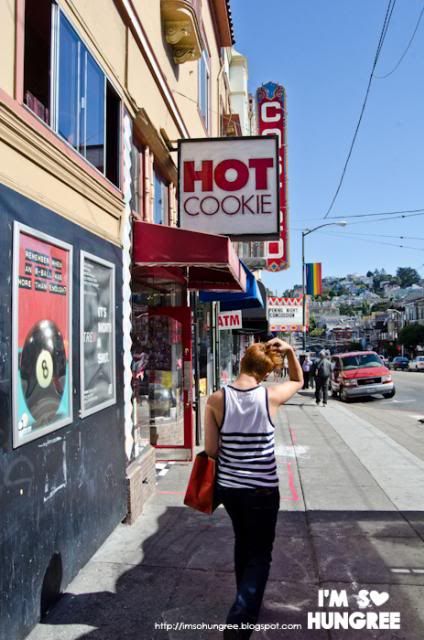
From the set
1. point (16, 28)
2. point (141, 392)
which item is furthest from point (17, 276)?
point (141, 392)

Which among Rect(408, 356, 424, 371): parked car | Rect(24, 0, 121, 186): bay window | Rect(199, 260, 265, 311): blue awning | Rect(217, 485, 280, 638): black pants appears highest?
Rect(24, 0, 121, 186): bay window

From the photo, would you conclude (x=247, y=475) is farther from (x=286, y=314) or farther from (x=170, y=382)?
(x=286, y=314)

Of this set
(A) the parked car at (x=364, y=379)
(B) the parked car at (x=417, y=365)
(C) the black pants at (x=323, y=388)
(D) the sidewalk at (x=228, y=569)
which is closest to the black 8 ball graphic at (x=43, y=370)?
(D) the sidewalk at (x=228, y=569)

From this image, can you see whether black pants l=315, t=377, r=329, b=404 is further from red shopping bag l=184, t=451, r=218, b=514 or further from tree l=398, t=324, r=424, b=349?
tree l=398, t=324, r=424, b=349

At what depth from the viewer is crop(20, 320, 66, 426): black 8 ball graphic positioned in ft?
11.0

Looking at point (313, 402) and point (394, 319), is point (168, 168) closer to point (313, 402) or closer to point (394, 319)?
point (313, 402)

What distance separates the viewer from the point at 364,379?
19734 mm

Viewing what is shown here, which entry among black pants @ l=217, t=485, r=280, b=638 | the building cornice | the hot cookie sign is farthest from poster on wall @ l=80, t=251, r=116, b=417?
the hot cookie sign

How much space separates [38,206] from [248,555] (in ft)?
8.31

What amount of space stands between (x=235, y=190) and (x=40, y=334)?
5208 mm

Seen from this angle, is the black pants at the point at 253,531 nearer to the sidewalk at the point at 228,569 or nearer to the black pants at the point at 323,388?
the sidewalk at the point at 228,569

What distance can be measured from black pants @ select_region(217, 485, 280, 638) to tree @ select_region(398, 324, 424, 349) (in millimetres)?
78972

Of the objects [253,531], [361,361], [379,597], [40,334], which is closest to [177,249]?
[40,334]

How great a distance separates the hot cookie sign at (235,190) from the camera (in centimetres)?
802
